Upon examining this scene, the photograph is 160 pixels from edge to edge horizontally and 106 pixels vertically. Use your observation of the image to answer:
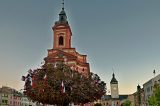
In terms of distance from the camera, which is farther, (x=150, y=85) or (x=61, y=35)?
(x=150, y=85)

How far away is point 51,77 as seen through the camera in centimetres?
2917

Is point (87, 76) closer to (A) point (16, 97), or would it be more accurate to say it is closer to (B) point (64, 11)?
(B) point (64, 11)

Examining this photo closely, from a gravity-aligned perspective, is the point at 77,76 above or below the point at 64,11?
below

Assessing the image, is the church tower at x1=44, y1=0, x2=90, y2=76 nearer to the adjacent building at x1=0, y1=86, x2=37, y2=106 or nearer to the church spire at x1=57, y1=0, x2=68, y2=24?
the church spire at x1=57, y1=0, x2=68, y2=24

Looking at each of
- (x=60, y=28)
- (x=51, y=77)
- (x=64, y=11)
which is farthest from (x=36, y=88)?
(x=64, y=11)

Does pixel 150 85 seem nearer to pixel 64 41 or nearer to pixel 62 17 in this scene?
pixel 64 41

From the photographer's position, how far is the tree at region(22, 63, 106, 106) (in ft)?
94.3

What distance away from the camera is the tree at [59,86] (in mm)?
28750

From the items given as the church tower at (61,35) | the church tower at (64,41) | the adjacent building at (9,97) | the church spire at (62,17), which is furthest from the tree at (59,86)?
the adjacent building at (9,97)

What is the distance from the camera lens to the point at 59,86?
28.8m

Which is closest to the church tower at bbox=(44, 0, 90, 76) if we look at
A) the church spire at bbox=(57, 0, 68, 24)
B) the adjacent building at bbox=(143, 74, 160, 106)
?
the church spire at bbox=(57, 0, 68, 24)

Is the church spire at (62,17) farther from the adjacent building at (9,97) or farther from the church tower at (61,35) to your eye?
the adjacent building at (9,97)

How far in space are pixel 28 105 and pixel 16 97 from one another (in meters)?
20.2

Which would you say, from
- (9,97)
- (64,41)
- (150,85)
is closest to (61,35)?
(64,41)
